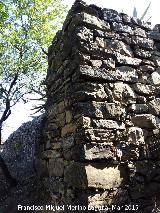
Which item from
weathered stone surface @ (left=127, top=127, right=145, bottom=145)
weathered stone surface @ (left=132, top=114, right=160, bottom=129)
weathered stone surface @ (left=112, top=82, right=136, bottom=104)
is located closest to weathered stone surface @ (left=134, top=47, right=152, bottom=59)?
weathered stone surface @ (left=112, top=82, right=136, bottom=104)

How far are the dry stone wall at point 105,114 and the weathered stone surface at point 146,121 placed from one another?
1 cm

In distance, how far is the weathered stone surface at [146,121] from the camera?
4.11 meters

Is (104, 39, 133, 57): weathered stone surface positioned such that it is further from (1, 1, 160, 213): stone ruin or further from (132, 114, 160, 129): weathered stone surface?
(132, 114, 160, 129): weathered stone surface

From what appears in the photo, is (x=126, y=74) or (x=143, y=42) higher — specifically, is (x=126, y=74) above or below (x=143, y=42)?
below

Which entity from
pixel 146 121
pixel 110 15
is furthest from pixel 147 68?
pixel 110 15

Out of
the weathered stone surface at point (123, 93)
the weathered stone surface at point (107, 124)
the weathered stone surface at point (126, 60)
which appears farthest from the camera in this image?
the weathered stone surface at point (126, 60)

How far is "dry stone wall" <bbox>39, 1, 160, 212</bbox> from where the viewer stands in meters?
3.64

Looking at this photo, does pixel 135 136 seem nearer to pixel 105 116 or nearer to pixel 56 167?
pixel 105 116

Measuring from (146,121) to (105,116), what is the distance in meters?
0.71

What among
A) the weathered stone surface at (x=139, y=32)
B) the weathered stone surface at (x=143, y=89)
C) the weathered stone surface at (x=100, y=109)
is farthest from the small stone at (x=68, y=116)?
the weathered stone surface at (x=139, y=32)

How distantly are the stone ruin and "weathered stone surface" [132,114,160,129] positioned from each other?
15 mm

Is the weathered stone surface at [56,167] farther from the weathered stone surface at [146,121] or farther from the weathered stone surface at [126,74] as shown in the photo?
the weathered stone surface at [126,74]

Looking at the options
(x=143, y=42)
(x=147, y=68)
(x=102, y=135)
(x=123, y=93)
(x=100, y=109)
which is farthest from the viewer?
(x=143, y=42)

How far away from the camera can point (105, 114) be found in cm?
385
